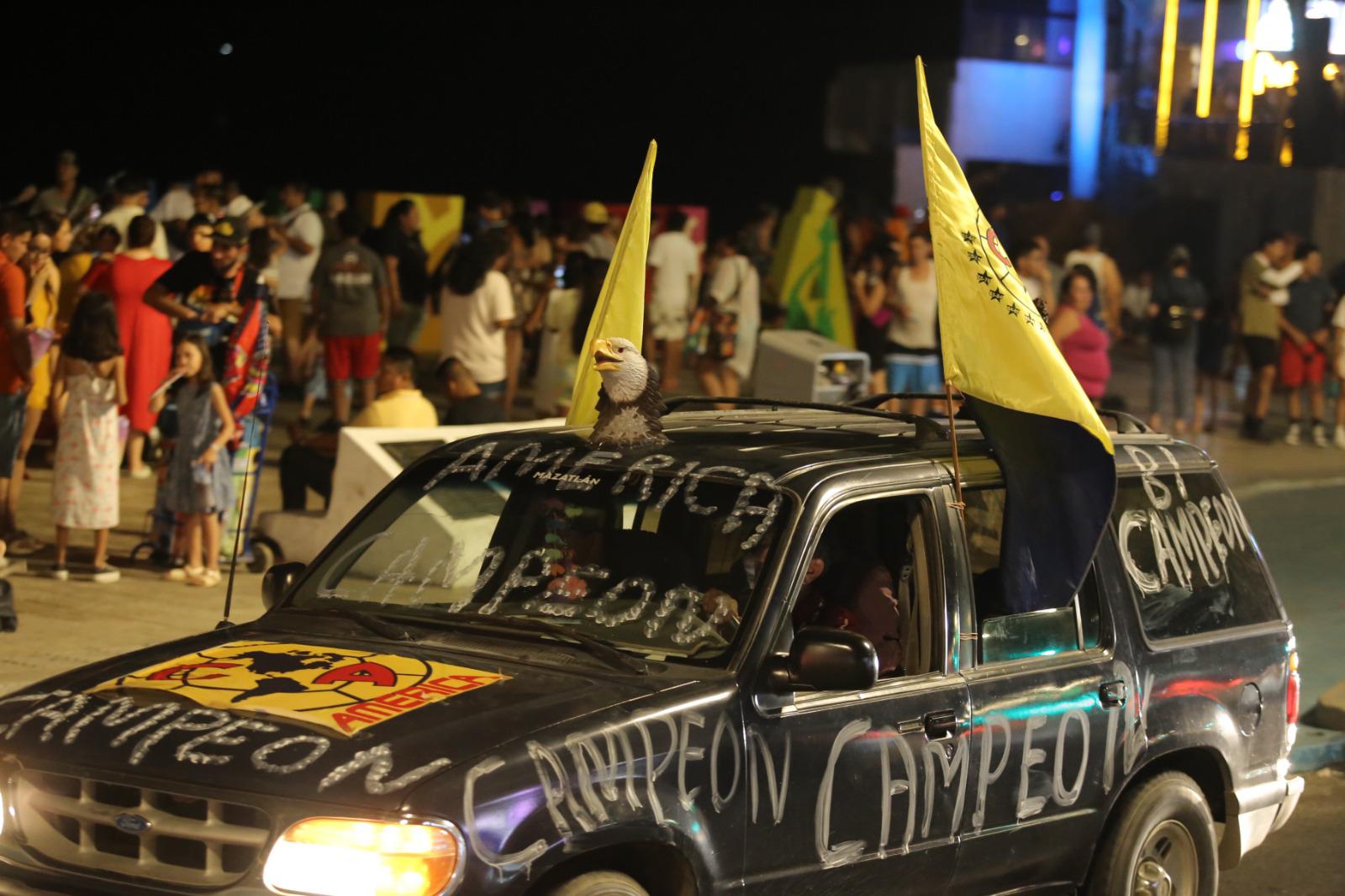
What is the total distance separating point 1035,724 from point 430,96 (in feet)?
115

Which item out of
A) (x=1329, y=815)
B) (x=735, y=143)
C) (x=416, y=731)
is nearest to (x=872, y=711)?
(x=416, y=731)

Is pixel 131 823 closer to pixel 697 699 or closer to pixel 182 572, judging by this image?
pixel 697 699

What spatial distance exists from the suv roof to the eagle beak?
9.6 inches

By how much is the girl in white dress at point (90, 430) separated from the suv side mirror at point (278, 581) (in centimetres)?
510

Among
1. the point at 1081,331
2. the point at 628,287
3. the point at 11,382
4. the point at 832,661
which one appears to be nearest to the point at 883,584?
the point at 832,661

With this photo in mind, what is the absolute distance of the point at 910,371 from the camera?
15.0m

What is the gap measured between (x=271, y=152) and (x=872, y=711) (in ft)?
115

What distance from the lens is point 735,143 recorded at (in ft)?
136

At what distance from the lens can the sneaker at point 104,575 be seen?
33.7ft

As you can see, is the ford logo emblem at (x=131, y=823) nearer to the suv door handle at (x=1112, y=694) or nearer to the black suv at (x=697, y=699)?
the black suv at (x=697, y=699)

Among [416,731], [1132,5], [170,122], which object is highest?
[1132,5]

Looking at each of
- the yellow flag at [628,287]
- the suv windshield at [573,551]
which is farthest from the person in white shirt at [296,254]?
the suv windshield at [573,551]

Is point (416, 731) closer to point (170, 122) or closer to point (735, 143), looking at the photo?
point (170, 122)

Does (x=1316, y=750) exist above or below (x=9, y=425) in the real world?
below
